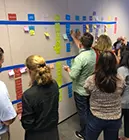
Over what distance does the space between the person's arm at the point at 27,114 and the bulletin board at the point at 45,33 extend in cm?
84

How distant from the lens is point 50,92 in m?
1.43

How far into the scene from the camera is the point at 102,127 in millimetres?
1709

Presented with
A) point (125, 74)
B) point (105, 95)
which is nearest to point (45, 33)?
point (125, 74)

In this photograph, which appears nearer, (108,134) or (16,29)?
(108,134)

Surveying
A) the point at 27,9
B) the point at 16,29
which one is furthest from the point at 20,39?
the point at 27,9

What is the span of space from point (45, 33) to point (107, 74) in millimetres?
1266

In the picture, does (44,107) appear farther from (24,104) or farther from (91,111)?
(91,111)

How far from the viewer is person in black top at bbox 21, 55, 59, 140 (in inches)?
53.6

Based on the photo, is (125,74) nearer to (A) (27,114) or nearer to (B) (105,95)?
(B) (105,95)

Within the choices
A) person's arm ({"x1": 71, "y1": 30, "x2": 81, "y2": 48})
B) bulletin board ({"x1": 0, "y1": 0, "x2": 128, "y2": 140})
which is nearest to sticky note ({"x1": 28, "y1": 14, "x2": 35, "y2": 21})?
bulletin board ({"x1": 0, "y1": 0, "x2": 128, "y2": 140})

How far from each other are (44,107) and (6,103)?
29cm

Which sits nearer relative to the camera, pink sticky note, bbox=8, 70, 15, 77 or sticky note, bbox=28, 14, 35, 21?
pink sticky note, bbox=8, 70, 15, 77

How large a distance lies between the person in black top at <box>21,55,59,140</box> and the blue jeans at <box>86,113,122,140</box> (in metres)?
0.42

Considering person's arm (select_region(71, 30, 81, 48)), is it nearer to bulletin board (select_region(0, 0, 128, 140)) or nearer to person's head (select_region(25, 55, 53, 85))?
bulletin board (select_region(0, 0, 128, 140))
